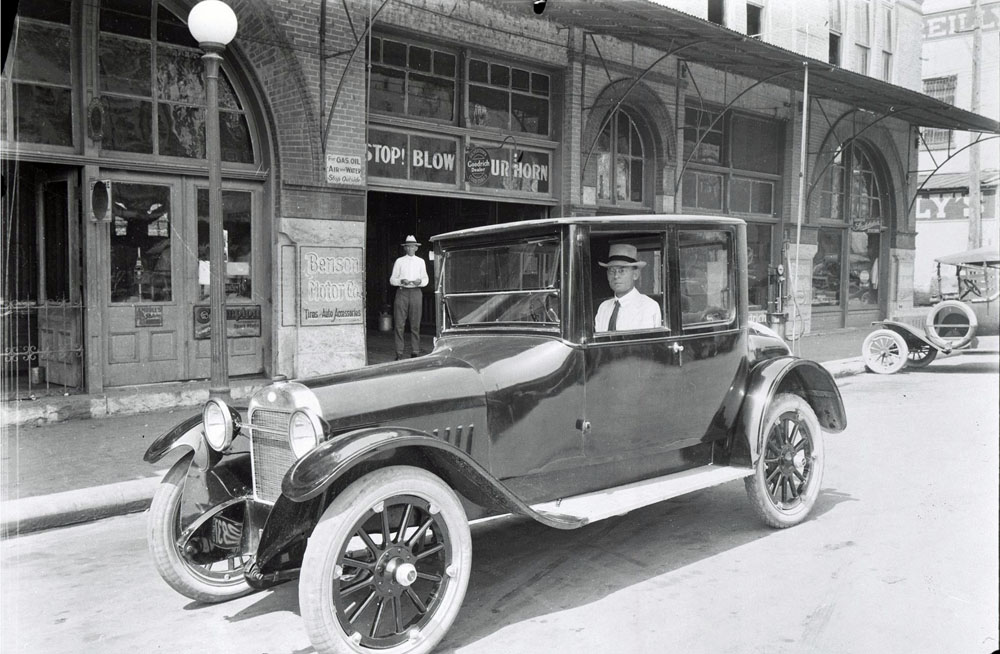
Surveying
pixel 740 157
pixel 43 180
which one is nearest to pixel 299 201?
pixel 43 180

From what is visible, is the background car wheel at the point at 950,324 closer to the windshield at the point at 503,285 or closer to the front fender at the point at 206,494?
the windshield at the point at 503,285

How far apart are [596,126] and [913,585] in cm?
1054

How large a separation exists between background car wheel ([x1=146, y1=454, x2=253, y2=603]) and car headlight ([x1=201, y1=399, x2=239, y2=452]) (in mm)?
212

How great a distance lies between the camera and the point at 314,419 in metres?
3.14

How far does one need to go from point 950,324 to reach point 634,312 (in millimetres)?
10066

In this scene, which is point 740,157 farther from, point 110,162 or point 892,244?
point 110,162

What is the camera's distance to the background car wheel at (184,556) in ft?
11.5

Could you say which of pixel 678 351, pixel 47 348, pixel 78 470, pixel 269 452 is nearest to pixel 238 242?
pixel 47 348

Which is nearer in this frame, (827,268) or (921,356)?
(921,356)

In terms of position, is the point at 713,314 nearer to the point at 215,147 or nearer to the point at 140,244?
the point at 215,147

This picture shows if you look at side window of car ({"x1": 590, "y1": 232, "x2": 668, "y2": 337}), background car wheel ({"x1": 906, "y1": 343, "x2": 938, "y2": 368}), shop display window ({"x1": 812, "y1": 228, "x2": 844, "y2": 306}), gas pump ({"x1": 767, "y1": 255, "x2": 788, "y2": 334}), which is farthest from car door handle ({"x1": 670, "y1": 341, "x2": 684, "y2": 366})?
shop display window ({"x1": 812, "y1": 228, "x2": 844, "y2": 306})

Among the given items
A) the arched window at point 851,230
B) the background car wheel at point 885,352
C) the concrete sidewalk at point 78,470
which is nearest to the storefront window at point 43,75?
the concrete sidewalk at point 78,470

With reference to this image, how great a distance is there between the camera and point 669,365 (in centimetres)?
421

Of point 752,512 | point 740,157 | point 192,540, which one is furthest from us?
point 740,157
